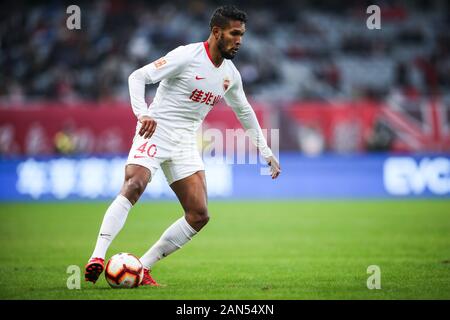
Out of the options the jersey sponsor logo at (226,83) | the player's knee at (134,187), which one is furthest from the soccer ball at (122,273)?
the jersey sponsor logo at (226,83)

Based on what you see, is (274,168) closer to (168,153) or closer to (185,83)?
(168,153)

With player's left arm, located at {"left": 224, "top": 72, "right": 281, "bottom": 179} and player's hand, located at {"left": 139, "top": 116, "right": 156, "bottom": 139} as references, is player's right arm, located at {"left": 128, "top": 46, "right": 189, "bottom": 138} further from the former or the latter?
player's left arm, located at {"left": 224, "top": 72, "right": 281, "bottom": 179}

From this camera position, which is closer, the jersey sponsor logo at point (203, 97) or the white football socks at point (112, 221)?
the white football socks at point (112, 221)

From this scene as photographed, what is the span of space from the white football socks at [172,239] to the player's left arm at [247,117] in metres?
1.14

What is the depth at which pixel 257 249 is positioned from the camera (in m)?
11.0

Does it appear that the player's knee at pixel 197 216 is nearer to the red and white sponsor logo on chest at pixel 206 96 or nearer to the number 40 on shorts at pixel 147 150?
the number 40 on shorts at pixel 147 150

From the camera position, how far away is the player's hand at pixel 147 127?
6.94 meters

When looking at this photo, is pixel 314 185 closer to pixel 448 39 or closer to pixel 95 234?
pixel 95 234

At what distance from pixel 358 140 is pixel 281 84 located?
397 centimetres

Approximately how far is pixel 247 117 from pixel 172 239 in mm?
1582

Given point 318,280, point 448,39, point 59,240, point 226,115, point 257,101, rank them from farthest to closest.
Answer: point 448,39 < point 257,101 < point 226,115 < point 59,240 < point 318,280

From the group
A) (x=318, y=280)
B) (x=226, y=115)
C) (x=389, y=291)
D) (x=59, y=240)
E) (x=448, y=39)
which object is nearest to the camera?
(x=389, y=291)

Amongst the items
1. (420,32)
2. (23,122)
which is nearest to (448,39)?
(420,32)

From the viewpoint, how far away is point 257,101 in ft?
75.7
